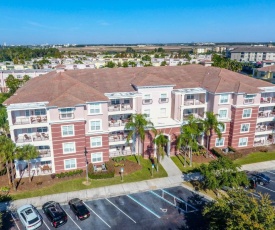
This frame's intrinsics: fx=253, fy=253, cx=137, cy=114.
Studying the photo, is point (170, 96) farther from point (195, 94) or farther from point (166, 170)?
point (166, 170)

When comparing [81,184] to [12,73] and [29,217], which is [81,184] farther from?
[12,73]

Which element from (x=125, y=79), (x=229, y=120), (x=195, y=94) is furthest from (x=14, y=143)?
(x=229, y=120)

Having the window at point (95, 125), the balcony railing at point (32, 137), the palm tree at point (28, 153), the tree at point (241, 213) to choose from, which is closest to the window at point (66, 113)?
the window at point (95, 125)

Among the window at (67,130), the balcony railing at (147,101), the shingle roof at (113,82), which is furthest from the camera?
the balcony railing at (147,101)

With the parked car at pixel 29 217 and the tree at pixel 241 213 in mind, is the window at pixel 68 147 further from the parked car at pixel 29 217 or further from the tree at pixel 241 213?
the tree at pixel 241 213

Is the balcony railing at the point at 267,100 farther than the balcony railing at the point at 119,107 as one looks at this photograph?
Yes
